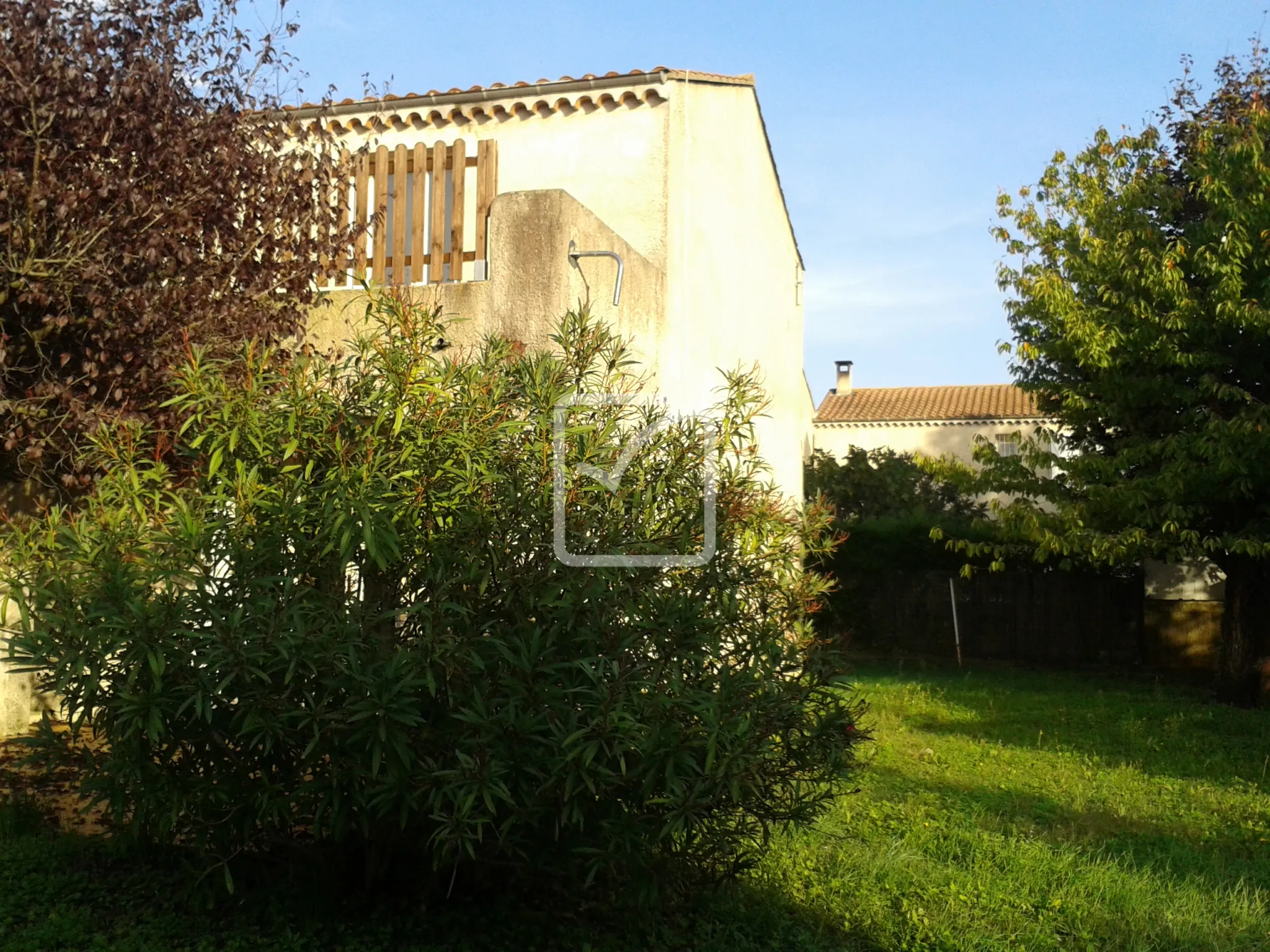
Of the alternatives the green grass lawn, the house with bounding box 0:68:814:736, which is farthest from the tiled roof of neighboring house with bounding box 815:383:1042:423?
the green grass lawn

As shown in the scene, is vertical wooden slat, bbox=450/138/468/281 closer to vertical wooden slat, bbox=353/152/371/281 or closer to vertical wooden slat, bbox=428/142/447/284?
vertical wooden slat, bbox=428/142/447/284

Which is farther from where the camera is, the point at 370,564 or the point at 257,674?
the point at 370,564

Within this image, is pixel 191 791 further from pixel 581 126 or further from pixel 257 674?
pixel 581 126

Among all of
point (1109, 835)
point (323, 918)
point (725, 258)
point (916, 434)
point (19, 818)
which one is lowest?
point (1109, 835)

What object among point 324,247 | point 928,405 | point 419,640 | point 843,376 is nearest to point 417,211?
point 324,247

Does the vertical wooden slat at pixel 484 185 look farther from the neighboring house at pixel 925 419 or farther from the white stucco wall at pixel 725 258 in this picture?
the neighboring house at pixel 925 419

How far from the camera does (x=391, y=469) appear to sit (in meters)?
4.26

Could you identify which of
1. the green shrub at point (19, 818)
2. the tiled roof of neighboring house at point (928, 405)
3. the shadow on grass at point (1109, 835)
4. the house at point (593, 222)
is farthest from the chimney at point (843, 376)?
the green shrub at point (19, 818)

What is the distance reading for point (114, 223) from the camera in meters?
6.54

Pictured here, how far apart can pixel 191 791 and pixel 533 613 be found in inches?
56.4

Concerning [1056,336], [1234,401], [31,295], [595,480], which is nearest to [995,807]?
[595,480]

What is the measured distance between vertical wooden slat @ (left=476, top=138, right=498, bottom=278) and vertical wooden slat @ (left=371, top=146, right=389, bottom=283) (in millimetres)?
772

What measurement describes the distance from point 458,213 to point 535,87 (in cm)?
422

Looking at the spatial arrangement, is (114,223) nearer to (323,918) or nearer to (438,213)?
(438,213)
